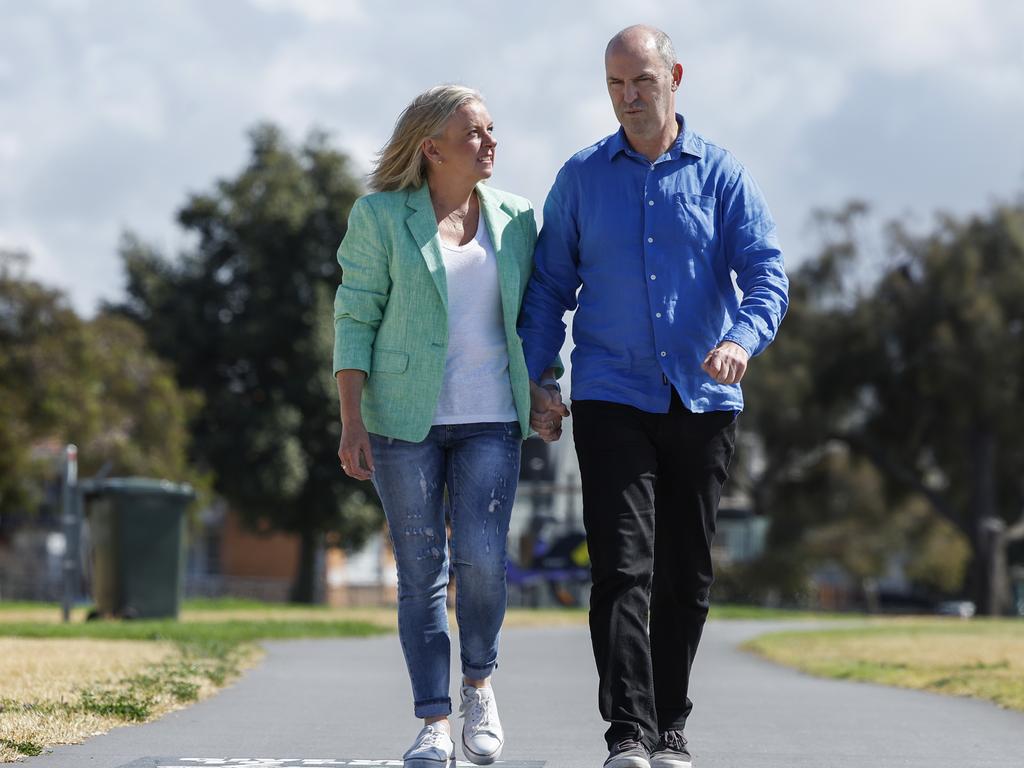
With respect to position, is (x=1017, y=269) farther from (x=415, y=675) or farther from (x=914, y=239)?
(x=415, y=675)

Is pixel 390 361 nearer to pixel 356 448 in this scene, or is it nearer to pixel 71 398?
pixel 356 448

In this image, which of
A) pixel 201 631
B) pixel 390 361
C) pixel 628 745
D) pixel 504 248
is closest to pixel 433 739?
pixel 628 745

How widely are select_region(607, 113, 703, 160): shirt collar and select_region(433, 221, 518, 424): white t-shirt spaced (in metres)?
0.52

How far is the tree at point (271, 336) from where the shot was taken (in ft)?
129

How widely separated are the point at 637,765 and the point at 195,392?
3580 centimetres

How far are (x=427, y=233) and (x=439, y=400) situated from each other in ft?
1.69

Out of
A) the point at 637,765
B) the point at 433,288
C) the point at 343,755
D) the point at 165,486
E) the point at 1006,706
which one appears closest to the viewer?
the point at 637,765

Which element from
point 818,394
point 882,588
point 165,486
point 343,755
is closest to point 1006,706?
point 343,755

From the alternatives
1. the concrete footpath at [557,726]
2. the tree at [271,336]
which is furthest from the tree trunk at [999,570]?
the concrete footpath at [557,726]

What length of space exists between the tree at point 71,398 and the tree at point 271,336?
2.12 metres

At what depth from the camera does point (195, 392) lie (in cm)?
3969

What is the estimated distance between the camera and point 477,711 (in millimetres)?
5199

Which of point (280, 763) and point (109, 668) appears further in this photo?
point (109, 668)

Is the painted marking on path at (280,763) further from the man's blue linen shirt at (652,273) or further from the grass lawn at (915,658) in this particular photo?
A: the grass lawn at (915,658)
